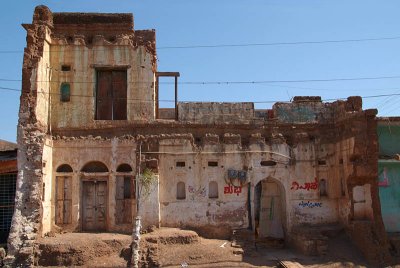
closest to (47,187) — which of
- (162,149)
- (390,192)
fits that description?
(162,149)

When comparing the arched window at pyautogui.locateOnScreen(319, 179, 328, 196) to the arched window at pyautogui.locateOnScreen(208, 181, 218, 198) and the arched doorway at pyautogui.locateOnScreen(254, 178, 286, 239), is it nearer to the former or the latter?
the arched doorway at pyautogui.locateOnScreen(254, 178, 286, 239)

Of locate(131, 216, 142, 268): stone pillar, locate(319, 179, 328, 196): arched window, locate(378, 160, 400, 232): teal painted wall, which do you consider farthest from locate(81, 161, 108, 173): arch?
locate(378, 160, 400, 232): teal painted wall

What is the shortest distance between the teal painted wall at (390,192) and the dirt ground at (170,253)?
2660 millimetres

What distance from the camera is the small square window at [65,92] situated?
20344mm

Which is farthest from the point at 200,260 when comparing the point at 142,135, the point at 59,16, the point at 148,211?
the point at 59,16

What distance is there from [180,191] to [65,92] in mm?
6897

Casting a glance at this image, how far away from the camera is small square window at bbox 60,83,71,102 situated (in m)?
20.3

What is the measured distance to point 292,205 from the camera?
20422 mm

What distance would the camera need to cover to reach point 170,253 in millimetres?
17484

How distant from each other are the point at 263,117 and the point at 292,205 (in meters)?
4.38

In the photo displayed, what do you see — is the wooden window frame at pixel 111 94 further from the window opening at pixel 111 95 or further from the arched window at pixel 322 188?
the arched window at pixel 322 188

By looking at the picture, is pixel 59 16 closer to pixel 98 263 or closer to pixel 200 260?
pixel 98 263

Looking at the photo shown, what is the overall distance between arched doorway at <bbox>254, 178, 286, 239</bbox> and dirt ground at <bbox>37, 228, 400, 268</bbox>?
2.63 m

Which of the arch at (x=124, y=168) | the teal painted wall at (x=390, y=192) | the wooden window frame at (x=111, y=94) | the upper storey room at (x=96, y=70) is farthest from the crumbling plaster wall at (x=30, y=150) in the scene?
the teal painted wall at (x=390, y=192)
